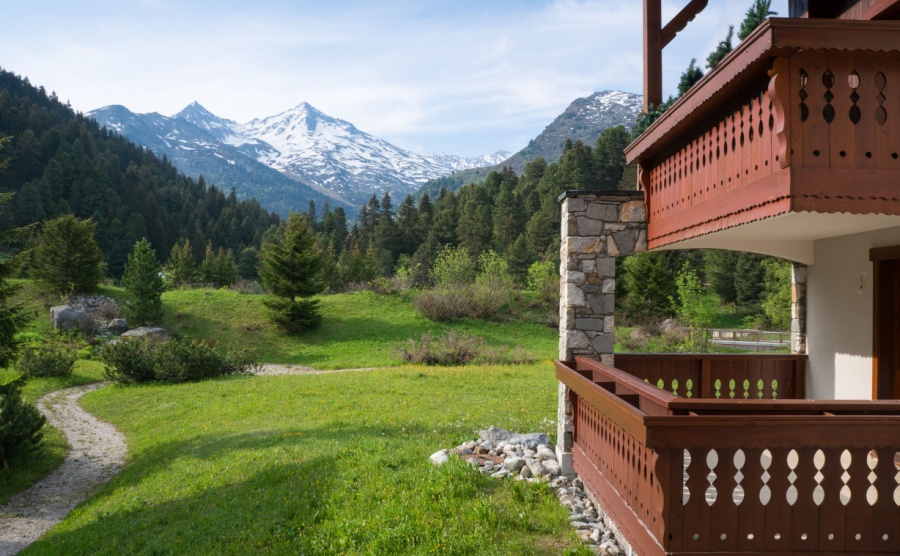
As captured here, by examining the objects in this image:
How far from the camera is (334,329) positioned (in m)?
30.7

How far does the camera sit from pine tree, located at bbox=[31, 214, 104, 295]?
101ft

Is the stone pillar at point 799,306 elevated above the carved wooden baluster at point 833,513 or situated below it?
above

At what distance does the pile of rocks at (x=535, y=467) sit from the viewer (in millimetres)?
5605

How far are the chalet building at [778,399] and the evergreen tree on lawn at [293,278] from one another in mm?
24364

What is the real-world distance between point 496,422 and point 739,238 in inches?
213

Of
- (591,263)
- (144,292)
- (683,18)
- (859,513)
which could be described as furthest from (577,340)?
(144,292)

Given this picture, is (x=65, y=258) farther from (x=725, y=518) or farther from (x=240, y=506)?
(x=725, y=518)

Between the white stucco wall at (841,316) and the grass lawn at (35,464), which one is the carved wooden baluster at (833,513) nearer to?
the white stucco wall at (841,316)

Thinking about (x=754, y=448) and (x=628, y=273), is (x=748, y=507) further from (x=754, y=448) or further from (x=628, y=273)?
(x=628, y=273)

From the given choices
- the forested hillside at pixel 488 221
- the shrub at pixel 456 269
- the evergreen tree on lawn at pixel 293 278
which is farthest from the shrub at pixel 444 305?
the forested hillside at pixel 488 221

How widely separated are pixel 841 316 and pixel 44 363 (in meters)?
23.2

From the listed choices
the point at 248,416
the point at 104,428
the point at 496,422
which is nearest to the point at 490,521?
the point at 496,422

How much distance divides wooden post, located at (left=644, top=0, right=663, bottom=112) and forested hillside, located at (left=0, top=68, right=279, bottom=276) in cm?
5442

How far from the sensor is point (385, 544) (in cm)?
538
